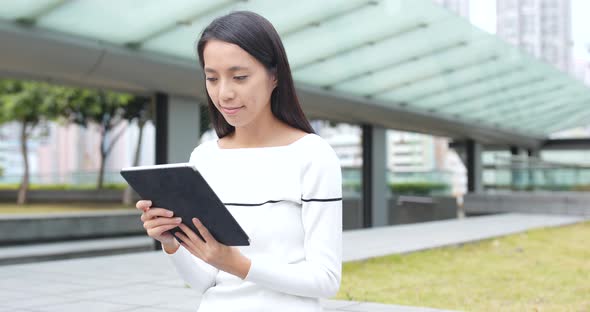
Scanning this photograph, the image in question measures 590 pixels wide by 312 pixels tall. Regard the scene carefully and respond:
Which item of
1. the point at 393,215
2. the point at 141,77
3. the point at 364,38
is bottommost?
the point at 393,215

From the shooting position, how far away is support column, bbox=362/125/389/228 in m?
21.0

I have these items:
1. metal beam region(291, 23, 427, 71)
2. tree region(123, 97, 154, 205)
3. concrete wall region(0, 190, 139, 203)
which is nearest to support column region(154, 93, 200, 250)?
metal beam region(291, 23, 427, 71)

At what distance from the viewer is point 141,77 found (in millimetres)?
12422

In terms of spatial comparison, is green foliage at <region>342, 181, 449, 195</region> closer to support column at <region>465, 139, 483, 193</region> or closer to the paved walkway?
support column at <region>465, 139, 483, 193</region>

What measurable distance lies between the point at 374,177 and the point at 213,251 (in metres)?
19.7

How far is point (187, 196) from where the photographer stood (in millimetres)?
1557

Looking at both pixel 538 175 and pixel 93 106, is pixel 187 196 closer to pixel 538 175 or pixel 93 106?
pixel 538 175

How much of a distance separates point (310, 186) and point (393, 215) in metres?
32.2

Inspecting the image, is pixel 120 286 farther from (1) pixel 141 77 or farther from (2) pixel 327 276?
(2) pixel 327 276

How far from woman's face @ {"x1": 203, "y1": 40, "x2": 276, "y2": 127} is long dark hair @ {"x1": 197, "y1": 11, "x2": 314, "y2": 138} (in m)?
0.02

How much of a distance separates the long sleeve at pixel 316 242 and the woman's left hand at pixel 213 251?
59mm

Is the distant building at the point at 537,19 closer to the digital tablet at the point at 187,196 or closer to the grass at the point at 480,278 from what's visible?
the grass at the point at 480,278

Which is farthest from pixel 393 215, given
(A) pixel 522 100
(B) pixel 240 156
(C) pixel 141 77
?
(B) pixel 240 156

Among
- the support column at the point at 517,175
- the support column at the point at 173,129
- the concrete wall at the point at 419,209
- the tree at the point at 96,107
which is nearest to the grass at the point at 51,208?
the tree at the point at 96,107
